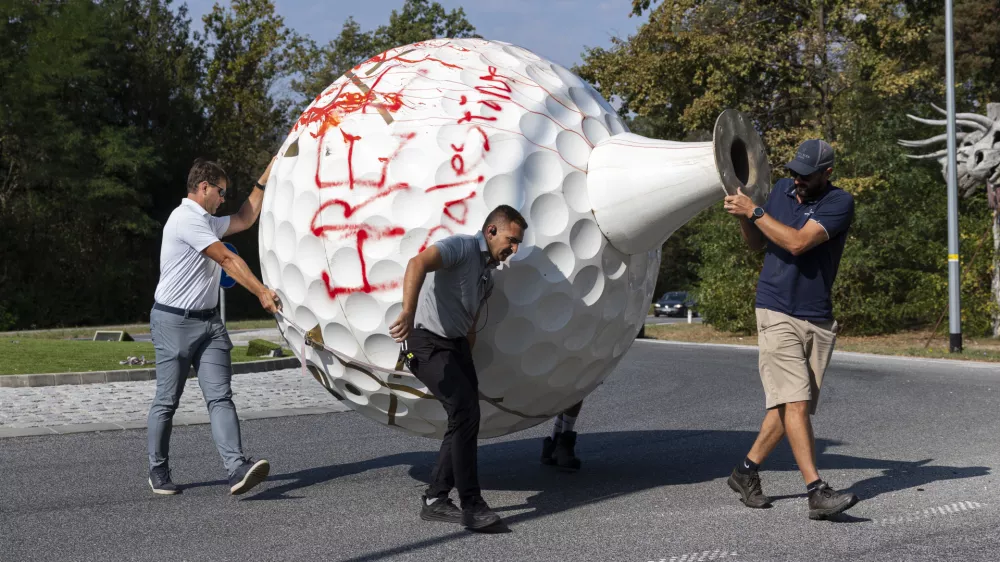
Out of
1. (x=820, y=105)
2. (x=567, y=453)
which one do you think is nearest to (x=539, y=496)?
(x=567, y=453)

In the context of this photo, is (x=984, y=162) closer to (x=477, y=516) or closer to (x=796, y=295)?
(x=796, y=295)

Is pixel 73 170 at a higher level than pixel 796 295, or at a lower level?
higher

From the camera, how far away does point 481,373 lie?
5.39 m

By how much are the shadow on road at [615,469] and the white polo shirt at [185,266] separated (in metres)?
1.23

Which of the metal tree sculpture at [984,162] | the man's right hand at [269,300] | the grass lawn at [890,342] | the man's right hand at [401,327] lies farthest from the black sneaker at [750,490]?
the metal tree sculpture at [984,162]

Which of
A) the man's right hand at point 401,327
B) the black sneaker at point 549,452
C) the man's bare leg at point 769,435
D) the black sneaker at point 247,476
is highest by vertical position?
the man's right hand at point 401,327

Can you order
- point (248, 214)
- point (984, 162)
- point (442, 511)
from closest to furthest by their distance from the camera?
1. point (442, 511)
2. point (248, 214)
3. point (984, 162)

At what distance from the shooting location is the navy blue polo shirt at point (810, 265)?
5355 millimetres

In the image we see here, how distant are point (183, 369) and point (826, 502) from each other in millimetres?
3696

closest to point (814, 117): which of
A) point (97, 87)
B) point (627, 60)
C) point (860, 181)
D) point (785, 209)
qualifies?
point (860, 181)

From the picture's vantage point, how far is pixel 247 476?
559 centimetres

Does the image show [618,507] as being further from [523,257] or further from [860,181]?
[860,181]

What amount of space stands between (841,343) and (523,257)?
19826 mm

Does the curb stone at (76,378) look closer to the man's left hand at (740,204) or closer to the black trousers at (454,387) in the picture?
the black trousers at (454,387)
